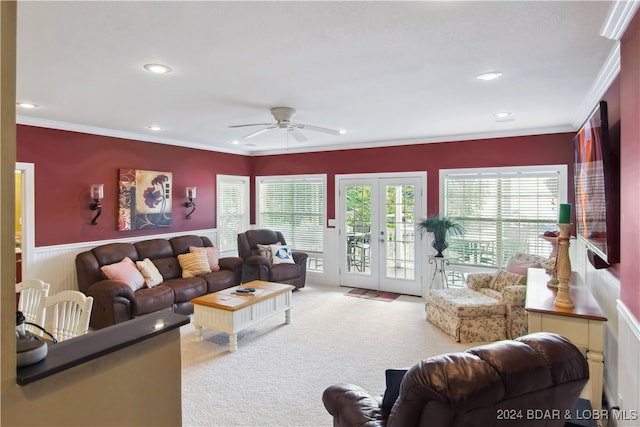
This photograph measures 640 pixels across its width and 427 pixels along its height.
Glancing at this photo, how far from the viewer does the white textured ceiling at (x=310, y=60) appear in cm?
188

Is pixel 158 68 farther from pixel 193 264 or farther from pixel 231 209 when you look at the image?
pixel 231 209

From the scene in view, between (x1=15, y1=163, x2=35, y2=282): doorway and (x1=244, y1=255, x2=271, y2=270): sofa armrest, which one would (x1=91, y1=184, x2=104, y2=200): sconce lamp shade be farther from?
(x1=244, y1=255, x2=271, y2=270): sofa armrest

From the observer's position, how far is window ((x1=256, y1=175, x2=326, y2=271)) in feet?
22.8

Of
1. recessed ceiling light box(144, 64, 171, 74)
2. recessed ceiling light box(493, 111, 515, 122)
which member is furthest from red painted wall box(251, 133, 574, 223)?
recessed ceiling light box(144, 64, 171, 74)

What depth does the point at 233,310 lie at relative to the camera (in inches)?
148

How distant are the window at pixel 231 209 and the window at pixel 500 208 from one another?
3781 mm

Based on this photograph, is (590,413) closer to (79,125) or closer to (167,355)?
(167,355)

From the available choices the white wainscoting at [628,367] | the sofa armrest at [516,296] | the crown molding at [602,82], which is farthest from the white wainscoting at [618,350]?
the crown molding at [602,82]

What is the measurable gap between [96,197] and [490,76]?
469 centimetres

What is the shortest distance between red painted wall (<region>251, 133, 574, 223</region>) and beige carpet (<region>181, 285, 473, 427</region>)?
7.02 ft

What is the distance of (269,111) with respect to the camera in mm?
3895

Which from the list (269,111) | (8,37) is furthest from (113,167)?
(8,37)

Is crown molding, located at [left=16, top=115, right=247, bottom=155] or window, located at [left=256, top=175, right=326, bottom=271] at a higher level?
crown molding, located at [left=16, top=115, right=247, bottom=155]

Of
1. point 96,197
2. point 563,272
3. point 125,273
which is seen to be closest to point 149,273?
point 125,273
